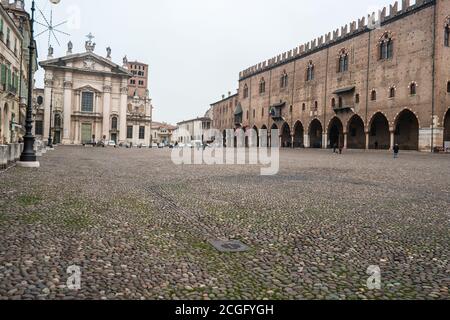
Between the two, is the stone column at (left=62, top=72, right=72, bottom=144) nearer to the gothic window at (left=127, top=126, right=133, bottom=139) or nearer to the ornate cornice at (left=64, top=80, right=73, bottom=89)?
the ornate cornice at (left=64, top=80, right=73, bottom=89)

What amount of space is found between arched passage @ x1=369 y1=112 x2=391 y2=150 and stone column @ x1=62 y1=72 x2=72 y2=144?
47.3 metres

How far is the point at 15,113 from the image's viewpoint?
32.6 meters

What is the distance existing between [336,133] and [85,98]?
140 feet

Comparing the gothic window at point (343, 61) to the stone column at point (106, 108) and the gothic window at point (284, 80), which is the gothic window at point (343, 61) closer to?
the gothic window at point (284, 80)

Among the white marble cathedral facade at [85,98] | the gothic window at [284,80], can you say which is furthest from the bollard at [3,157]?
the white marble cathedral facade at [85,98]

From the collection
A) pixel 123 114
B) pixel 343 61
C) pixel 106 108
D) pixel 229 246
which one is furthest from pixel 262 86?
pixel 229 246

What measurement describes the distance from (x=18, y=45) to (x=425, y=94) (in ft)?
118

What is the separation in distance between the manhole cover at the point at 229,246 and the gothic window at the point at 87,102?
6513cm

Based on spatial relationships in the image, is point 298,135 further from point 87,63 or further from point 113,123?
point 87,63

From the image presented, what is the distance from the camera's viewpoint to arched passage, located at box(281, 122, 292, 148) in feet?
194

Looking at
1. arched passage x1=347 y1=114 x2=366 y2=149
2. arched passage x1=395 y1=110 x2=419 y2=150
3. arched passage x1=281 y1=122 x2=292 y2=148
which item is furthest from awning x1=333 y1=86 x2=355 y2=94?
arched passage x1=281 y1=122 x2=292 y2=148

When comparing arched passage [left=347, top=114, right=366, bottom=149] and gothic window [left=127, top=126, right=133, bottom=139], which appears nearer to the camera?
arched passage [left=347, top=114, right=366, bottom=149]
